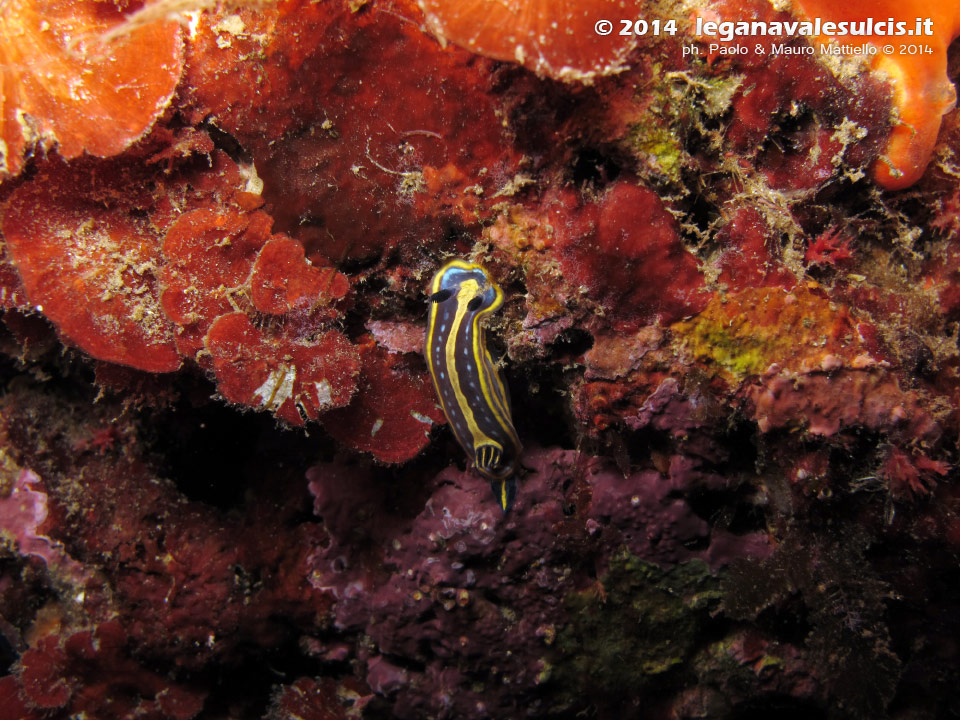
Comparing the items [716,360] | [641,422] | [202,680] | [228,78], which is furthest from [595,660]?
[228,78]

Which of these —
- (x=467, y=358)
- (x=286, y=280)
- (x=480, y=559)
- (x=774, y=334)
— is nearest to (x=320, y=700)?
(x=480, y=559)

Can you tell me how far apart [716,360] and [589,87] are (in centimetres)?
152

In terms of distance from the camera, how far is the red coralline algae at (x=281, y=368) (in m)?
2.51

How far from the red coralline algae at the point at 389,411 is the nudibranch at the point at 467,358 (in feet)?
1.07

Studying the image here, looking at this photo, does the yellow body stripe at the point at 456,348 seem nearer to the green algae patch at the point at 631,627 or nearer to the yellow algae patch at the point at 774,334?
the yellow algae patch at the point at 774,334

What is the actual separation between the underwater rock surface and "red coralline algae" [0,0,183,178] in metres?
0.01

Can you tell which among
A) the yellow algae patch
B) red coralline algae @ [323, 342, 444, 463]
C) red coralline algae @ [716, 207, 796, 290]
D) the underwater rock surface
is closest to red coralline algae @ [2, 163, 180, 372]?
the underwater rock surface

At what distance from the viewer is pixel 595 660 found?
336 cm

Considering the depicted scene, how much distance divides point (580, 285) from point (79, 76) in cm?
264

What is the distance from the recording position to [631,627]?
10.7 feet

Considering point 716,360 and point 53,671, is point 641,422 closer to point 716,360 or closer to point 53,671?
point 716,360

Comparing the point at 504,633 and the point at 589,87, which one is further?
the point at 504,633

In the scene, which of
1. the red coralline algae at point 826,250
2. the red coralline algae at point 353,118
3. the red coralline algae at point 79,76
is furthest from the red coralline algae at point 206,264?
the red coralline algae at point 826,250

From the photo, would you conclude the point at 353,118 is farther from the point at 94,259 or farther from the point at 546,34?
the point at 94,259
